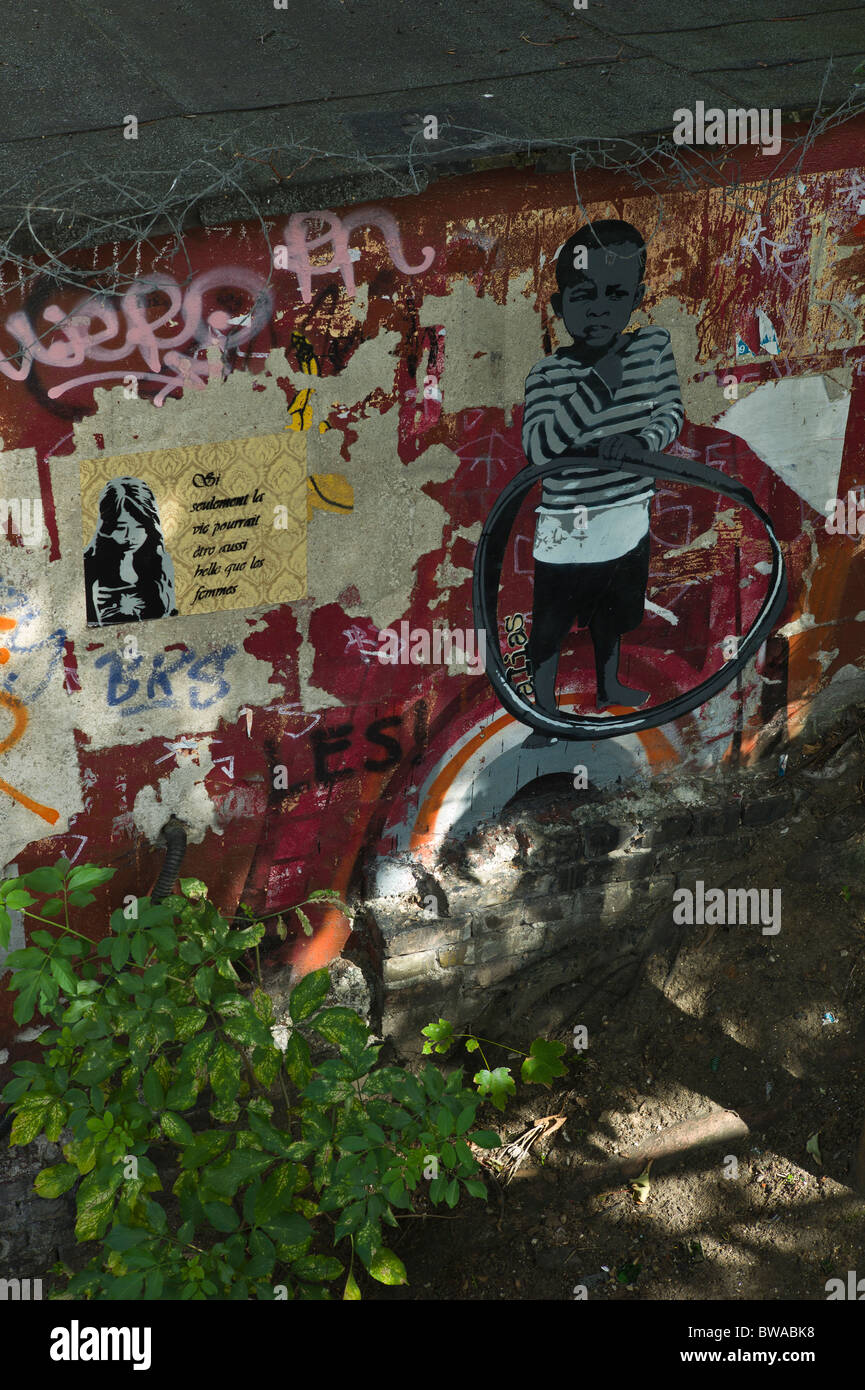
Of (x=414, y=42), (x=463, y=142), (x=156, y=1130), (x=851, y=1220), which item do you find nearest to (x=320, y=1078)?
(x=156, y=1130)

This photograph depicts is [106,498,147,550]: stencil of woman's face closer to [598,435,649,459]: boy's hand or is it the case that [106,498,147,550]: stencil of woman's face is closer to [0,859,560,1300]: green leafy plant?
[0,859,560,1300]: green leafy plant

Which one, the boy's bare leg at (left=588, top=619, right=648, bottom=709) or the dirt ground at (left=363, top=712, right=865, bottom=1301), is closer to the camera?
the dirt ground at (left=363, top=712, right=865, bottom=1301)

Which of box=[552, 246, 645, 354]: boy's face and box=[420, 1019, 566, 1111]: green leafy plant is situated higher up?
box=[552, 246, 645, 354]: boy's face

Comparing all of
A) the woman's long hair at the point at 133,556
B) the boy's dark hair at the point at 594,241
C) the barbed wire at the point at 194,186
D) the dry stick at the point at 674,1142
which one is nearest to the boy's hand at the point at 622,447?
the boy's dark hair at the point at 594,241

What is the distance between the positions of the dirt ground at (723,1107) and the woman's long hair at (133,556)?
2512 millimetres

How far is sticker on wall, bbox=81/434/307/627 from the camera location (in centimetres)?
409

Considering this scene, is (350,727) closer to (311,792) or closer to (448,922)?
(311,792)

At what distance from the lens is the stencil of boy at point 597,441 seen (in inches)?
174

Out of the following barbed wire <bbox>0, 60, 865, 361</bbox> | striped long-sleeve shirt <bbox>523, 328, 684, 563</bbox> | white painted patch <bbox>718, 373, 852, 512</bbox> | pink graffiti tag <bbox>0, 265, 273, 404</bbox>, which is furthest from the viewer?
white painted patch <bbox>718, 373, 852, 512</bbox>

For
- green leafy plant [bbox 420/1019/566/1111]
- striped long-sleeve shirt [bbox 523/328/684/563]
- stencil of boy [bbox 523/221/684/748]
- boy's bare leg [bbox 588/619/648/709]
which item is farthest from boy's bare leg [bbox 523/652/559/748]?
green leafy plant [bbox 420/1019/566/1111]

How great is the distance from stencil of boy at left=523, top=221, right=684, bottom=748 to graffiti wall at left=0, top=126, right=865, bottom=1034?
0.5 inches

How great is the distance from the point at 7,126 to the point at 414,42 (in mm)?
1875

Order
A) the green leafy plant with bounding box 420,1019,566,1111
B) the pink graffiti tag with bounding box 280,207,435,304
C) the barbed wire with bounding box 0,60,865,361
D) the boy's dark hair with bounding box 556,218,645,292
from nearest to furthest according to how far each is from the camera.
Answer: the barbed wire with bounding box 0,60,865,361 → the pink graffiti tag with bounding box 280,207,435,304 → the boy's dark hair with bounding box 556,218,645,292 → the green leafy plant with bounding box 420,1019,566,1111

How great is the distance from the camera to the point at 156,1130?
4.09 metres
